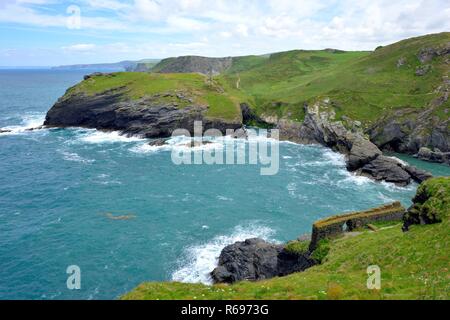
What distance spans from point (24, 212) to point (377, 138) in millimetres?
92953

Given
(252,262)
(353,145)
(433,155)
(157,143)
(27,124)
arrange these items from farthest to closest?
(27,124)
(157,143)
(433,155)
(353,145)
(252,262)

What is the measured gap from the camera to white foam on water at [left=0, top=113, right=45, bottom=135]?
129m

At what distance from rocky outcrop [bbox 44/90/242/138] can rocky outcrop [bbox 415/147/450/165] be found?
57.4 meters

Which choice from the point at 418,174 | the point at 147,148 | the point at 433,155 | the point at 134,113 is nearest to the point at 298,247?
the point at 418,174

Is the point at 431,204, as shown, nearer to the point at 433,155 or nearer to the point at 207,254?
the point at 207,254

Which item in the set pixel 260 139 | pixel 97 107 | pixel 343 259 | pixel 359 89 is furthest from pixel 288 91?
pixel 343 259

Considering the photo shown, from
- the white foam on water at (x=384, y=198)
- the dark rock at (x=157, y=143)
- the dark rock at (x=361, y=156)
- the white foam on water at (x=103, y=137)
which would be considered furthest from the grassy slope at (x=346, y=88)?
the white foam on water at (x=384, y=198)

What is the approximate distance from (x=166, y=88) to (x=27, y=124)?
54401 millimetres

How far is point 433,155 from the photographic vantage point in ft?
322

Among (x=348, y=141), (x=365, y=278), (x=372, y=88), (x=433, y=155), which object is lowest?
(x=433, y=155)

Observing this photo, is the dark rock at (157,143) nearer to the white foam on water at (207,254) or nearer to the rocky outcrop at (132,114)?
the rocky outcrop at (132,114)

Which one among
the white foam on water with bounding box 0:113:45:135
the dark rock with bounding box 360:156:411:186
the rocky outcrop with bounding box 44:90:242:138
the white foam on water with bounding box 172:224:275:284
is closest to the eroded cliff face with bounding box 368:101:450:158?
the dark rock with bounding box 360:156:411:186

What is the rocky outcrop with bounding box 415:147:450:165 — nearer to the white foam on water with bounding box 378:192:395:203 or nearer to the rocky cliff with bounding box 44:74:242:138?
the white foam on water with bounding box 378:192:395:203

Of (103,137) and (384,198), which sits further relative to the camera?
(103,137)
